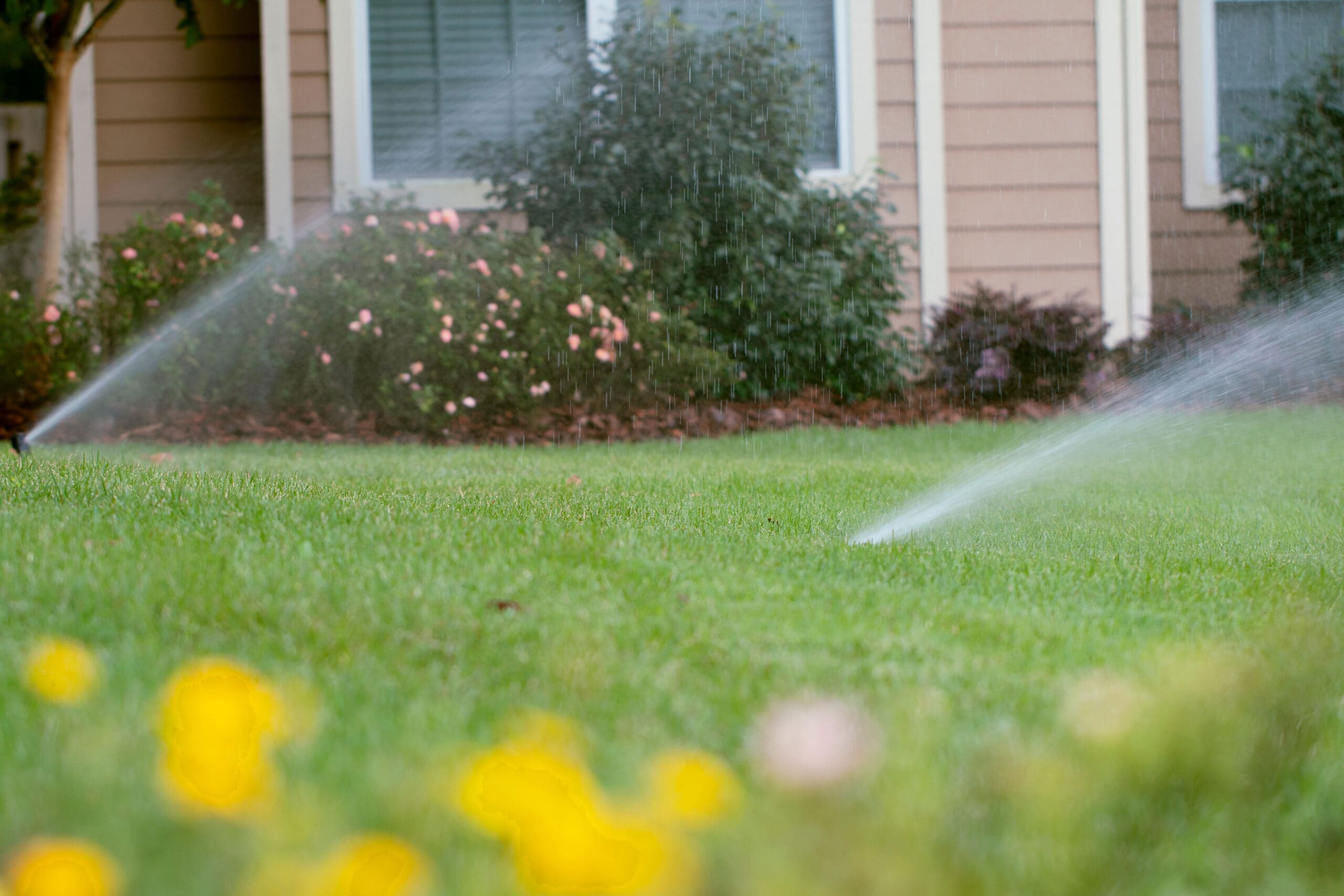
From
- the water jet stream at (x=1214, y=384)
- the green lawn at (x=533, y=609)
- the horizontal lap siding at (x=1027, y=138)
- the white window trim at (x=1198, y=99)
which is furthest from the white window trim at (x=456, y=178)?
the green lawn at (x=533, y=609)

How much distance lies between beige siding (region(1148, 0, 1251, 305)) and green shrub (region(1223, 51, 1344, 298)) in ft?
1.04

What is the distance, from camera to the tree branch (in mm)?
7840

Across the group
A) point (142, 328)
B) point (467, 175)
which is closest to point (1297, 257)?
point (467, 175)

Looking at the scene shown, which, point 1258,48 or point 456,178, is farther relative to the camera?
point 1258,48

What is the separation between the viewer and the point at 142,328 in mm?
7445

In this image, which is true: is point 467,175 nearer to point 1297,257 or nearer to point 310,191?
point 310,191

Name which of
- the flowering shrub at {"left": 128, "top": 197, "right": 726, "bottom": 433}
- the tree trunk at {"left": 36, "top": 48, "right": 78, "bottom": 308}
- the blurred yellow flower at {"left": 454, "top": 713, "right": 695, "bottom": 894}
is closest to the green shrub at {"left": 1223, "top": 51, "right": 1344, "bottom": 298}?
the flowering shrub at {"left": 128, "top": 197, "right": 726, "bottom": 433}

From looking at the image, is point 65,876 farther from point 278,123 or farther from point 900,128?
point 900,128

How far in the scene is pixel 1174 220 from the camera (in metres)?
9.92

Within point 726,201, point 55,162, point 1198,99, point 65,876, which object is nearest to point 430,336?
point 726,201

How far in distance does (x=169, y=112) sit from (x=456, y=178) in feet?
6.55

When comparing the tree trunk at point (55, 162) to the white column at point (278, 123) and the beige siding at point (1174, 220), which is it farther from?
the beige siding at point (1174, 220)

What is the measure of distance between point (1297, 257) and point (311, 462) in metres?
6.97

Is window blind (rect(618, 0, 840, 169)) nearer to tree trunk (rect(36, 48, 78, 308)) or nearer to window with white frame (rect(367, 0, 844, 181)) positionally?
window with white frame (rect(367, 0, 844, 181))
